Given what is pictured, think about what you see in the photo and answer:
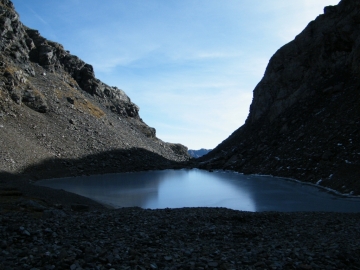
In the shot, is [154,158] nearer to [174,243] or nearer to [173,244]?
[174,243]

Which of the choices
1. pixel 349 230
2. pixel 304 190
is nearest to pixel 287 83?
pixel 304 190

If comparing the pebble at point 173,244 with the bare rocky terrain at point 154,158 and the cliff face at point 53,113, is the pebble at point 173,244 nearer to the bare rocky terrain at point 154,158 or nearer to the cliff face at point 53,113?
the bare rocky terrain at point 154,158

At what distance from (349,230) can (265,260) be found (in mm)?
8206

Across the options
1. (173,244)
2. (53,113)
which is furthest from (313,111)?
(53,113)

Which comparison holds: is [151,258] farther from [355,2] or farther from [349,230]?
[355,2]

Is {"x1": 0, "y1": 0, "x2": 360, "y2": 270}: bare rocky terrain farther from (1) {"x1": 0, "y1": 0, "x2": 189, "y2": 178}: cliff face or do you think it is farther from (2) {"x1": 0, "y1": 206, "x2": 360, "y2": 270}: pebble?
(1) {"x1": 0, "y1": 0, "x2": 189, "y2": 178}: cliff face

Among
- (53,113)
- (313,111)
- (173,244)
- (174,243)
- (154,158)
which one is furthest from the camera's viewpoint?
(154,158)

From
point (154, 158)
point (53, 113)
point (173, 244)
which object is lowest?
point (173, 244)

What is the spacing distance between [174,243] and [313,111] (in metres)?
57.0

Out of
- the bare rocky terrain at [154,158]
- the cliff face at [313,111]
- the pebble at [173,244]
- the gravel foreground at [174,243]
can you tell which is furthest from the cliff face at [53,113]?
the pebble at [173,244]

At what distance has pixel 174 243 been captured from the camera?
11.9m

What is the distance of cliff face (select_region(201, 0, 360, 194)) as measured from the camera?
141 ft

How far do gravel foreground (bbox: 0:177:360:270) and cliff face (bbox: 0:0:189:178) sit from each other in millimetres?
40926

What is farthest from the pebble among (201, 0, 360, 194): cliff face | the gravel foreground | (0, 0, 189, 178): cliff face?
(0, 0, 189, 178): cliff face
